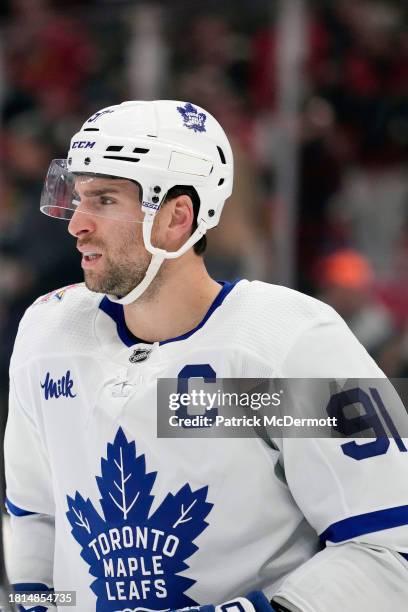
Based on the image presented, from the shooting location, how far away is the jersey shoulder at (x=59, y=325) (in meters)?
1.85

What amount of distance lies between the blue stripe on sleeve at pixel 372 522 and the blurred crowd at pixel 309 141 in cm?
197

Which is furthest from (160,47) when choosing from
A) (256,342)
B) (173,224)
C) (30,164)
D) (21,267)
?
(256,342)

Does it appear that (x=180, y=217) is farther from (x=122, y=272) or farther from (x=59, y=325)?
(x=59, y=325)

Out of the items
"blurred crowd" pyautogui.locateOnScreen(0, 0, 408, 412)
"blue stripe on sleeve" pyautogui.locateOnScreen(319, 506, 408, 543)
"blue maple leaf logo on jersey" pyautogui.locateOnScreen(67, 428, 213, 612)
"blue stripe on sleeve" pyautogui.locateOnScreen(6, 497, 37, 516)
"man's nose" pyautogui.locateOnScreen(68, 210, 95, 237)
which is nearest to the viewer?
"blue stripe on sleeve" pyautogui.locateOnScreen(319, 506, 408, 543)

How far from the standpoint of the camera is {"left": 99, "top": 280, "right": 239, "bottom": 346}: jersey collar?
1755mm

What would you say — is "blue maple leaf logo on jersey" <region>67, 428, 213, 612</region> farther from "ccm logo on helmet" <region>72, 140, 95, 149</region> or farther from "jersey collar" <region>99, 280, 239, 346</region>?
"ccm logo on helmet" <region>72, 140, 95, 149</region>

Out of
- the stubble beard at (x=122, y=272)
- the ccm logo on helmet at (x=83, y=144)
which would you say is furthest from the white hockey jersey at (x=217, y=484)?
the ccm logo on helmet at (x=83, y=144)

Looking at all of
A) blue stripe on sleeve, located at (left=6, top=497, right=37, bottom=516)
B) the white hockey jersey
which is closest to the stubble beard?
the white hockey jersey

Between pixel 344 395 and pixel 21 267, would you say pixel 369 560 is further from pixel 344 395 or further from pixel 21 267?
pixel 21 267

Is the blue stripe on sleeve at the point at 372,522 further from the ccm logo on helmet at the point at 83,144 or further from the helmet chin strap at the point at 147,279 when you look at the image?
the ccm logo on helmet at the point at 83,144

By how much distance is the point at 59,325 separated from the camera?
1881mm

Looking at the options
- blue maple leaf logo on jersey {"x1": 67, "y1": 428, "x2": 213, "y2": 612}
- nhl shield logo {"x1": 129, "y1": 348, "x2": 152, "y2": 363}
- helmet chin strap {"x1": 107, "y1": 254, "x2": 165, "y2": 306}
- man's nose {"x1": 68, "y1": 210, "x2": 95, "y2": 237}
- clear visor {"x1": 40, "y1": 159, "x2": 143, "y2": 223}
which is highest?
clear visor {"x1": 40, "y1": 159, "x2": 143, "y2": 223}

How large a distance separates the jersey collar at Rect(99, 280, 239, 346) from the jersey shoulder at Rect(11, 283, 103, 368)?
0.08ft

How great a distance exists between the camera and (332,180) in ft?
12.7
